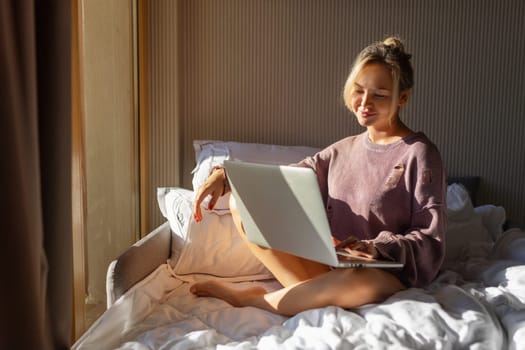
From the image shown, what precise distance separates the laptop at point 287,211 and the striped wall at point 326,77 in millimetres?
988

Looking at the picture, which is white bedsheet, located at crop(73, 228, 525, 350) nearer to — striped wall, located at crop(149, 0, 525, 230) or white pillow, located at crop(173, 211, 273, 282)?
white pillow, located at crop(173, 211, 273, 282)

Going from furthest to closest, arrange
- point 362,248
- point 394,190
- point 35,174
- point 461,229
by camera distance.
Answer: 1. point 461,229
2. point 394,190
3. point 362,248
4. point 35,174

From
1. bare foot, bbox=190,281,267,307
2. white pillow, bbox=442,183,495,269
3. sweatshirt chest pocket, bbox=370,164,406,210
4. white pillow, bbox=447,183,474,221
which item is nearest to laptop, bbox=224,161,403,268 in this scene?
bare foot, bbox=190,281,267,307

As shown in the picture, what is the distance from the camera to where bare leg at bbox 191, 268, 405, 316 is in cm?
139

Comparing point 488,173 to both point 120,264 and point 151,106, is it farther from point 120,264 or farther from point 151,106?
point 120,264

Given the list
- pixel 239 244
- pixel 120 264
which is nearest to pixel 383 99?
pixel 239 244

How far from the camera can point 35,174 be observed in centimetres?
112

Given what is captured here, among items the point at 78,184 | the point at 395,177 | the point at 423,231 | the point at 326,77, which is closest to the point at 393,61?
the point at 395,177

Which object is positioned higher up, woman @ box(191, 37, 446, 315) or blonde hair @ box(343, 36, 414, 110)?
blonde hair @ box(343, 36, 414, 110)

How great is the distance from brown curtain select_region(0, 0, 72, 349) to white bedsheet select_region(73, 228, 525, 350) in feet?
0.57

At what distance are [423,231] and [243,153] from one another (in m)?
0.92

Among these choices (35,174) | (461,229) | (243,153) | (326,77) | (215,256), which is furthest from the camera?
(326,77)

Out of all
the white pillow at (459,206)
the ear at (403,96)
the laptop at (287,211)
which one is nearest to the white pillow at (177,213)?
the laptop at (287,211)

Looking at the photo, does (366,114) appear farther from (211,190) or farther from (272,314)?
(272,314)
